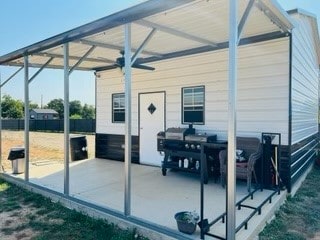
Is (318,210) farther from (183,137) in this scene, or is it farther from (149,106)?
(149,106)

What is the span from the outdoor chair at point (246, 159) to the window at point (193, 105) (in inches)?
52.6

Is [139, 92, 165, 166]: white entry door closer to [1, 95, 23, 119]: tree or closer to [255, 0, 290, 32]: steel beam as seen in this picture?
[255, 0, 290, 32]: steel beam

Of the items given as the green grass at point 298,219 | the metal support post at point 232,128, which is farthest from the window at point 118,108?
the metal support post at point 232,128

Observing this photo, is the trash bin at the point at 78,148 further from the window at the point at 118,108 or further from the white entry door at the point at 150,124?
the white entry door at the point at 150,124

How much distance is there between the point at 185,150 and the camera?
620 centimetres

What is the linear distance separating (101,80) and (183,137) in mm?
4164

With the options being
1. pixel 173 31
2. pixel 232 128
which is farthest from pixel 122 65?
pixel 232 128

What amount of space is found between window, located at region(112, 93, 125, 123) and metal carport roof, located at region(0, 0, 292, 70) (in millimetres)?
1634

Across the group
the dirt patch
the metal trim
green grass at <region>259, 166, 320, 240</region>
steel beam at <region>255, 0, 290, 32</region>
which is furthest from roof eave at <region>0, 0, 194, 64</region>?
the dirt patch

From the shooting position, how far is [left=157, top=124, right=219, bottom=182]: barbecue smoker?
19.4ft

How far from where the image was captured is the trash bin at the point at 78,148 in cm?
887

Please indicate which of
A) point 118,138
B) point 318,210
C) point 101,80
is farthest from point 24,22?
point 318,210

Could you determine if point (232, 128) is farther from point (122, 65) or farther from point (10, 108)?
point (10, 108)

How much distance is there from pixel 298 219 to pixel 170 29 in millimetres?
3753
